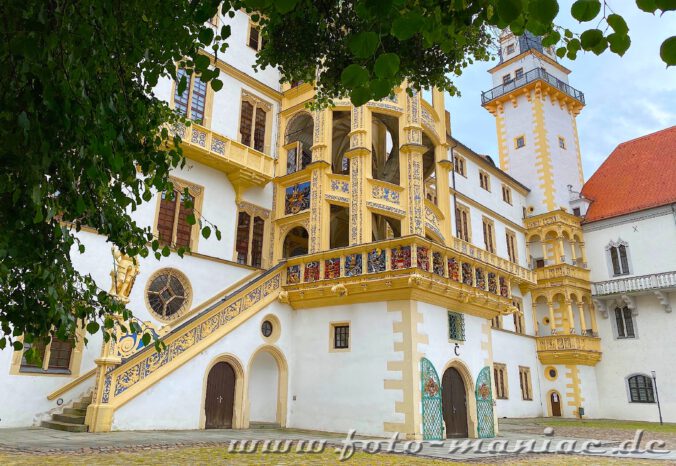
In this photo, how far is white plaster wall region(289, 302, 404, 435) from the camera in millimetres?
15016

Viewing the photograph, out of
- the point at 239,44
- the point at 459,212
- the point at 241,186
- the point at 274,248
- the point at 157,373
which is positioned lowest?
the point at 157,373

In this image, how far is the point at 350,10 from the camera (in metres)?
9.28

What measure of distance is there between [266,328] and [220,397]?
8.57ft

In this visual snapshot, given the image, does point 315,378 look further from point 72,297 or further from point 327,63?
point 72,297

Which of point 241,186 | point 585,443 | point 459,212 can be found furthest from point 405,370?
point 459,212

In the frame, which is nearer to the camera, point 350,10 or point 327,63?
point 350,10

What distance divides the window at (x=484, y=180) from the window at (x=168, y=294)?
68.7 ft

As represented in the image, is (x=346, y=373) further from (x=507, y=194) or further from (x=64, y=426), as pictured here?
(x=507, y=194)

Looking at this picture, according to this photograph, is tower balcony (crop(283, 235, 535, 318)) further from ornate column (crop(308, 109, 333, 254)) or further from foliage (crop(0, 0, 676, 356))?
foliage (crop(0, 0, 676, 356))

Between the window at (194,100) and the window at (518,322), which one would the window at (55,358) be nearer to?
the window at (194,100)

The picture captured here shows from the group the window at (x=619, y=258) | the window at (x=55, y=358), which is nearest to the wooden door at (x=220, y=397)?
the window at (x=55, y=358)

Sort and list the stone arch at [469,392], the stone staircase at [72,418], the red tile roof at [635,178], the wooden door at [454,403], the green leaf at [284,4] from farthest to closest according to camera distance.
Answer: the red tile roof at [635,178]
the stone arch at [469,392]
the wooden door at [454,403]
the stone staircase at [72,418]
the green leaf at [284,4]

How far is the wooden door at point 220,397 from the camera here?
15.0m

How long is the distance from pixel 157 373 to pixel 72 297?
8480 mm
